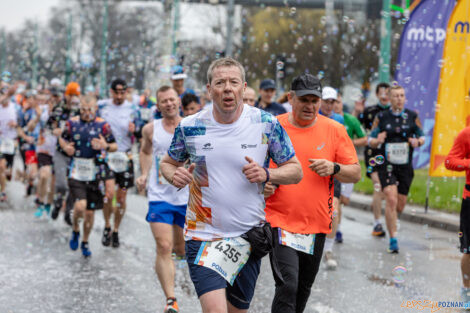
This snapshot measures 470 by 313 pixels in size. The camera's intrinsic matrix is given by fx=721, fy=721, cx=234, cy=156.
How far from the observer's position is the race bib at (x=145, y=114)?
9594 mm

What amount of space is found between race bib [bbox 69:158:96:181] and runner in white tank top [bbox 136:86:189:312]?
185cm

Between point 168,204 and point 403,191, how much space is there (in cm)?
420

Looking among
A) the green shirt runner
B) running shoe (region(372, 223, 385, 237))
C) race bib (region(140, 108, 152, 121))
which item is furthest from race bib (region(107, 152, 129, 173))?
running shoe (region(372, 223, 385, 237))

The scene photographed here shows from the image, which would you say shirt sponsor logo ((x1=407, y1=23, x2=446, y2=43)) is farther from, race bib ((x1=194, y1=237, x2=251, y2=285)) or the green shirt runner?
race bib ((x1=194, y1=237, x2=251, y2=285))

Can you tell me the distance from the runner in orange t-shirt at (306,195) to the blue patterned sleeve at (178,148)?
700 millimetres

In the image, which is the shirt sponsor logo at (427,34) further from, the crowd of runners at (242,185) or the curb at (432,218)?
the crowd of runners at (242,185)

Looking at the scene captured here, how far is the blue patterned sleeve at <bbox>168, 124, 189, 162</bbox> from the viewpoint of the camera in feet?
13.5

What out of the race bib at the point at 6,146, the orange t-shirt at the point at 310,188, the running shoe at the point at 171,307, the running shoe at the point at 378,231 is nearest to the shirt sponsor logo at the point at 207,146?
the orange t-shirt at the point at 310,188

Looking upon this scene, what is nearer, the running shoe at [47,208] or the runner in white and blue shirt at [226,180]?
the runner in white and blue shirt at [226,180]

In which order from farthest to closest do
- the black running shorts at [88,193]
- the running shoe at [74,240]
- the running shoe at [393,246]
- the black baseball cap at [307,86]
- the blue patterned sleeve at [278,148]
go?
the running shoe at [393,246] → the running shoe at [74,240] → the black running shorts at [88,193] → the black baseball cap at [307,86] → the blue patterned sleeve at [278,148]

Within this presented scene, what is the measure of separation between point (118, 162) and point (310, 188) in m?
5.12

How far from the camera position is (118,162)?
9.45 metres

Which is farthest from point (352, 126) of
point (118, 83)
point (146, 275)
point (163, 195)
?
point (163, 195)

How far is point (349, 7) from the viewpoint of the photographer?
24.9 metres
